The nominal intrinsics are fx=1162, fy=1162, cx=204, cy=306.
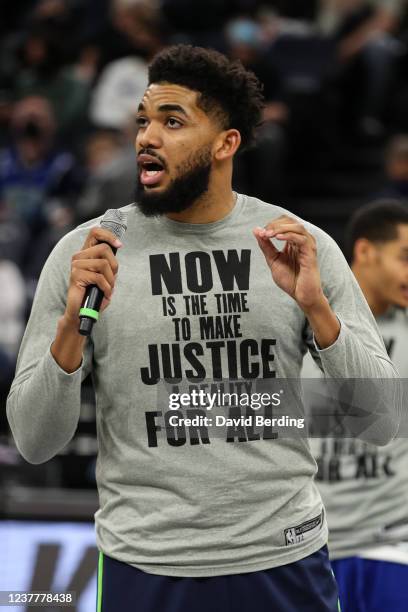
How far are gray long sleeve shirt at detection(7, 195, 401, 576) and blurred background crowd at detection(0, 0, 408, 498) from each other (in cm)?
474

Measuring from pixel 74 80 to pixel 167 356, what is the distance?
671 centimetres

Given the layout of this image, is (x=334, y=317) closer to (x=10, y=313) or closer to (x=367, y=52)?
(x=10, y=313)

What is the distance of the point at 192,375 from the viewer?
2586mm

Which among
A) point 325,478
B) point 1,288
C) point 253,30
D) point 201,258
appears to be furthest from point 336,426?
point 253,30

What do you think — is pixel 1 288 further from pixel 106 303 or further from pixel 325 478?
pixel 106 303

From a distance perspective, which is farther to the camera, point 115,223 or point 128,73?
point 128,73

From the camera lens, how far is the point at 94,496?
5551 millimetres

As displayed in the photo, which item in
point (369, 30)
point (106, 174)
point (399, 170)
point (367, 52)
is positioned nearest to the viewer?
point (106, 174)

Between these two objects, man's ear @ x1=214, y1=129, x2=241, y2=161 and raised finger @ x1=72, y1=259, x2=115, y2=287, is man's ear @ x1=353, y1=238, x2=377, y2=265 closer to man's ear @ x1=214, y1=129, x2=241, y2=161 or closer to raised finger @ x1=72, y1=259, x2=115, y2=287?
man's ear @ x1=214, y1=129, x2=241, y2=161

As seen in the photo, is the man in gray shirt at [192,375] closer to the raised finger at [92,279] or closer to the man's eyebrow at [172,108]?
the man's eyebrow at [172,108]

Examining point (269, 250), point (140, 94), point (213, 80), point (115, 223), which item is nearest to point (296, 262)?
point (269, 250)

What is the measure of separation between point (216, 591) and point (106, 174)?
4.92 m

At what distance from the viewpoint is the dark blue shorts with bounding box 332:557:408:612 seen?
3707mm

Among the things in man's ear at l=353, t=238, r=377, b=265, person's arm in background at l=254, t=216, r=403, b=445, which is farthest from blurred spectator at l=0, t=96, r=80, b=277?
person's arm in background at l=254, t=216, r=403, b=445
